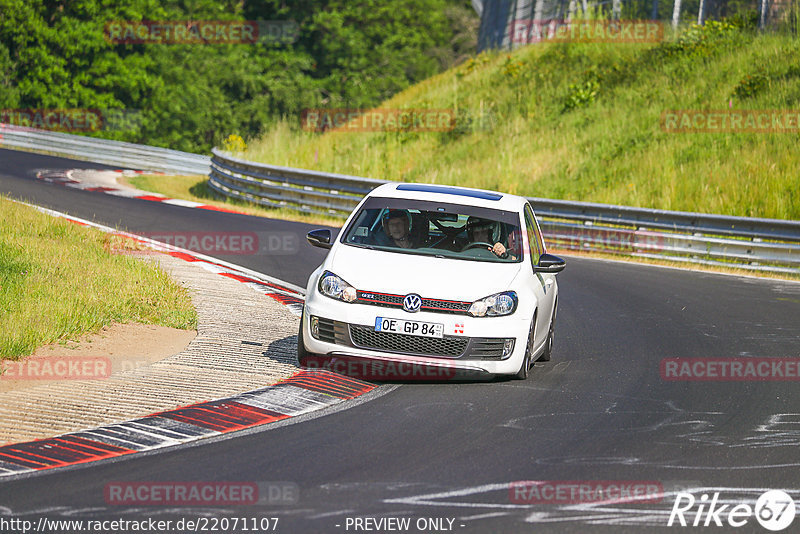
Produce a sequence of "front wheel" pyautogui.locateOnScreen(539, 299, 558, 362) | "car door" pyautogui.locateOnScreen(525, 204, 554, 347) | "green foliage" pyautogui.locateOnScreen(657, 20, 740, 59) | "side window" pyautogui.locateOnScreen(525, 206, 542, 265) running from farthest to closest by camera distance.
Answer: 1. "green foliage" pyautogui.locateOnScreen(657, 20, 740, 59)
2. "front wheel" pyautogui.locateOnScreen(539, 299, 558, 362)
3. "side window" pyautogui.locateOnScreen(525, 206, 542, 265)
4. "car door" pyautogui.locateOnScreen(525, 204, 554, 347)

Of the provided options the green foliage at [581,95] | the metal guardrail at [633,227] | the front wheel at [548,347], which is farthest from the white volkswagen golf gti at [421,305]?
the green foliage at [581,95]

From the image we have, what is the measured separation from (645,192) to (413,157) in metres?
8.90

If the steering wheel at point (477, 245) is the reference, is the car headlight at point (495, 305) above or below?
below

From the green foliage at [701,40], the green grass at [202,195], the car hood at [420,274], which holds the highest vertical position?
the green foliage at [701,40]

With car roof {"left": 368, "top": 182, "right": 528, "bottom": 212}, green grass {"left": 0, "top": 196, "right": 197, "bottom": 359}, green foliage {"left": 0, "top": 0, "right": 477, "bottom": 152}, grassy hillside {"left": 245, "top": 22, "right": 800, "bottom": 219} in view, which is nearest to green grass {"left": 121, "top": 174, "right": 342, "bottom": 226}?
grassy hillside {"left": 245, "top": 22, "right": 800, "bottom": 219}

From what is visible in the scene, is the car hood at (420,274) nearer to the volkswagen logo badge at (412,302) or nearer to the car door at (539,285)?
the volkswagen logo badge at (412,302)

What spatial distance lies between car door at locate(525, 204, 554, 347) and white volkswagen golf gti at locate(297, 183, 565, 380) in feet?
0.07

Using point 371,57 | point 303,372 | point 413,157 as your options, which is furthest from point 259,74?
point 303,372

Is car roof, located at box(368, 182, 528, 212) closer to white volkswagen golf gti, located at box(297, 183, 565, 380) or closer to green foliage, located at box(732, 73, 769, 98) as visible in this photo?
white volkswagen golf gti, located at box(297, 183, 565, 380)

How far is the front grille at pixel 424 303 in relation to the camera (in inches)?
349

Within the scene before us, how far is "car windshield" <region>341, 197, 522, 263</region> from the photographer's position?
392 inches

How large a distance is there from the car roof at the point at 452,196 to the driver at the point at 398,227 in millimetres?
197

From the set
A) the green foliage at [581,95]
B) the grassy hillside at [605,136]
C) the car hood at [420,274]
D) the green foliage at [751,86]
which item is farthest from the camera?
the green foliage at [581,95]

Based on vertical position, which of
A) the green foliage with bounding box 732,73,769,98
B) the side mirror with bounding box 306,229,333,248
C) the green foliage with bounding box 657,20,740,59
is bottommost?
the side mirror with bounding box 306,229,333,248
